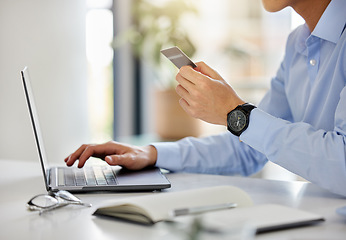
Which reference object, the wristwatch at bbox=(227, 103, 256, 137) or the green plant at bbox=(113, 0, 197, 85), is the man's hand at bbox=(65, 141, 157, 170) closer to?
the wristwatch at bbox=(227, 103, 256, 137)

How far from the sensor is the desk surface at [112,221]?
0.76 meters

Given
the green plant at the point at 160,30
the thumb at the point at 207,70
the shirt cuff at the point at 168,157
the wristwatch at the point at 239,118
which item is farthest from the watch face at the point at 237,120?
the green plant at the point at 160,30

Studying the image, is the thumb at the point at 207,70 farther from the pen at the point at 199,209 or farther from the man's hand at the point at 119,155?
the pen at the point at 199,209

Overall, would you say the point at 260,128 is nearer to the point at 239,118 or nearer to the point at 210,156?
the point at 239,118

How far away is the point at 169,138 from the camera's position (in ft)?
11.3

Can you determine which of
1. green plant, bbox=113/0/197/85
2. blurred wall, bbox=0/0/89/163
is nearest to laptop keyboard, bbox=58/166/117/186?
blurred wall, bbox=0/0/89/163

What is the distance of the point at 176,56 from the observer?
1.13 metres

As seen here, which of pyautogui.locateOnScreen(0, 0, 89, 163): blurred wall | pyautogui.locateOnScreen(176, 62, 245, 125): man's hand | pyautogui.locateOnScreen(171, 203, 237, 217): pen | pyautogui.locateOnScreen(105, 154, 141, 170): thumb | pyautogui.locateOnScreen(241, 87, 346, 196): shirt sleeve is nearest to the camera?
pyautogui.locateOnScreen(171, 203, 237, 217): pen

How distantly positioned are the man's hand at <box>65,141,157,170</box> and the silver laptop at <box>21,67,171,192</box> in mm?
23

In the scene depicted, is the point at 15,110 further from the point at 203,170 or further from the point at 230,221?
the point at 230,221

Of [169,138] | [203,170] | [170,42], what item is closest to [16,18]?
[170,42]

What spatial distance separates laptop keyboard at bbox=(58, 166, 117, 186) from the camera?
1.12 m

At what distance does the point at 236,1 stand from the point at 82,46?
1202 mm

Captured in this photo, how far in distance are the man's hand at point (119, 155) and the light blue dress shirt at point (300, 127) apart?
0.04 m
